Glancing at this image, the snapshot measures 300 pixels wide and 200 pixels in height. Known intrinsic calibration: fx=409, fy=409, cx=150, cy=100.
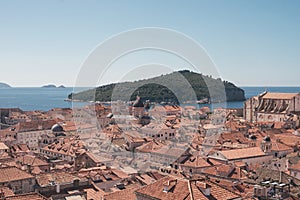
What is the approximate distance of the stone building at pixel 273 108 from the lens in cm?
6388

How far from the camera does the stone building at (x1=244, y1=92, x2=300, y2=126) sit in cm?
6388

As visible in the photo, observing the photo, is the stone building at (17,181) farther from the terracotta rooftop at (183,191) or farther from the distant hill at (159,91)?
the distant hill at (159,91)

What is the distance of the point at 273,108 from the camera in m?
68.4

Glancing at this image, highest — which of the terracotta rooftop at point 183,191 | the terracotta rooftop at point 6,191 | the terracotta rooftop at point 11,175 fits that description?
the terracotta rooftop at point 183,191

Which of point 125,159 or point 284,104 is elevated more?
point 284,104

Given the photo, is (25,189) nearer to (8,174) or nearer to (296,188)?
(8,174)

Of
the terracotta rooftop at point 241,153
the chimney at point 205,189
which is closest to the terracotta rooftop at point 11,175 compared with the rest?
the chimney at point 205,189

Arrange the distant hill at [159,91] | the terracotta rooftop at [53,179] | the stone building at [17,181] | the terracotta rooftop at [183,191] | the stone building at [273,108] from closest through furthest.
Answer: the terracotta rooftop at [183,191]
the stone building at [17,181]
the terracotta rooftop at [53,179]
the stone building at [273,108]
the distant hill at [159,91]

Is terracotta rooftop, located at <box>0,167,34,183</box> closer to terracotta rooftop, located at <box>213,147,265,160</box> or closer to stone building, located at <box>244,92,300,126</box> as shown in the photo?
terracotta rooftop, located at <box>213,147,265,160</box>

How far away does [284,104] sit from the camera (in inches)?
2645

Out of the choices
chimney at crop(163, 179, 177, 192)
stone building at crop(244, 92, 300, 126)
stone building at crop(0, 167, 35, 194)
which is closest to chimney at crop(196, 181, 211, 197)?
chimney at crop(163, 179, 177, 192)

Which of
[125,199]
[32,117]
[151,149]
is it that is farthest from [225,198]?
[32,117]

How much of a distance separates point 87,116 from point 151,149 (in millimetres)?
42563

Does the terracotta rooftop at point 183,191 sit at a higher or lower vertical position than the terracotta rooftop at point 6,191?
higher
